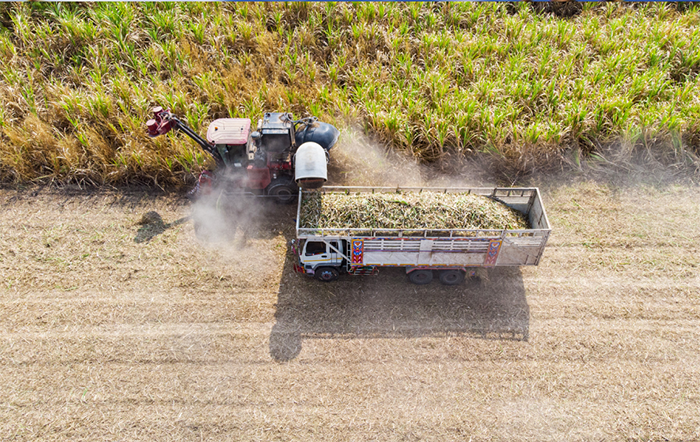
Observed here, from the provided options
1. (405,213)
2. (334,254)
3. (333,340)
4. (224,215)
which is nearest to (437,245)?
(405,213)

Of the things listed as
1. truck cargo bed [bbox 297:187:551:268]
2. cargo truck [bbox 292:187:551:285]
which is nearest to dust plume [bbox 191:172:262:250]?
cargo truck [bbox 292:187:551:285]

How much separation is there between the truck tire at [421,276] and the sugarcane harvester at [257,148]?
126 inches

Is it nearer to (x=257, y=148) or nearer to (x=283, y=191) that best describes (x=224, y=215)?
(x=283, y=191)

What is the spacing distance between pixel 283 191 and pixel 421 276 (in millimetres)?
4731

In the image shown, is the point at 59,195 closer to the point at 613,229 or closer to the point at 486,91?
the point at 486,91

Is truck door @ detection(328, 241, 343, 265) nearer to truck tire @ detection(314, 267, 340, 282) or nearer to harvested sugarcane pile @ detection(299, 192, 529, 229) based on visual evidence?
truck tire @ detection(314, 267, 340, 282)

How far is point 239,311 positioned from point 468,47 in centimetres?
1282

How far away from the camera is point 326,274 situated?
9953 mm

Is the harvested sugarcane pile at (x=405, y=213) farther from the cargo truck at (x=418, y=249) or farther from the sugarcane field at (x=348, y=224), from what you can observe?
the cargo truck at (x=418, y=249)

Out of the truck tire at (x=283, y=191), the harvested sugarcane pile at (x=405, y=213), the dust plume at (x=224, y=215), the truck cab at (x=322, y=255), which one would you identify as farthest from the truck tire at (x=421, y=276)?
the dust plume at (x=224, y=215)

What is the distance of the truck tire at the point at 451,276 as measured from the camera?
977 cm

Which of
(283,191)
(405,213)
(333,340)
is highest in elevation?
(405,213)

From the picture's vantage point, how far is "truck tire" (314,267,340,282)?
9875 mm

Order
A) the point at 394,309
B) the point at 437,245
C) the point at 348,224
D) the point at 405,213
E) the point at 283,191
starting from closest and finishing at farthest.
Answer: the point at 437,245
the point at 348,224
the point at 405,213
the point at 394,309
the point at 283,191
